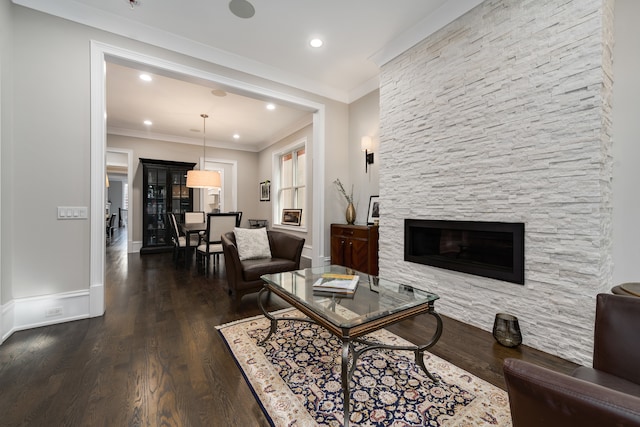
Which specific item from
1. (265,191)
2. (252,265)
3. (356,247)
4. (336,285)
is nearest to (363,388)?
(336,285)

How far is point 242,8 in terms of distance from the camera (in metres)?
2.54

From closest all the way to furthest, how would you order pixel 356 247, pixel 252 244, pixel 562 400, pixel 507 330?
pixel 562 400
pixel 507 330
pixel 252 244
pixel 356 247

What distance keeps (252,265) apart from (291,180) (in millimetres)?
3654

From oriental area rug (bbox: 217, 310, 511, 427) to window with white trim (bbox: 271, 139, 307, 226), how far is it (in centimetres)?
392

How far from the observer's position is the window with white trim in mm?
5844

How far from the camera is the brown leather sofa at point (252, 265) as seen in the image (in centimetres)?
279

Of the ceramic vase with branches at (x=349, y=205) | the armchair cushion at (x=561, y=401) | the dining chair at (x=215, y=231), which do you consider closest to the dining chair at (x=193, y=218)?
the dining chair at (x=215, y=231)

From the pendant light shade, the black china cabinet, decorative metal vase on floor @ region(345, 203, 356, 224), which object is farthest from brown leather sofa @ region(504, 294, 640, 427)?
the black china cabinet

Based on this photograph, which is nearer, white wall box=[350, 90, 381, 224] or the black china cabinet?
white wall box=[350, 90, 381, 224]

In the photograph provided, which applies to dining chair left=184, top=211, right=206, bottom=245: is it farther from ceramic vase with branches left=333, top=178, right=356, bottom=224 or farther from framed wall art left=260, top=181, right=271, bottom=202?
ceramic vase with branches left=333, top=178, right=356, bottom=224

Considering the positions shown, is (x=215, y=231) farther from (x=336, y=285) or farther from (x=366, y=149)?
(x=336, y=285)

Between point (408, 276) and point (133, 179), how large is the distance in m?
6.30

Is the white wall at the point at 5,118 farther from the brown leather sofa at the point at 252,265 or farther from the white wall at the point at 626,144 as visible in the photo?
the white wall at the point at 626,144

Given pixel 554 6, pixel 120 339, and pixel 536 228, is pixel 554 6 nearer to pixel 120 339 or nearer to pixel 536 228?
pixel 536 228
